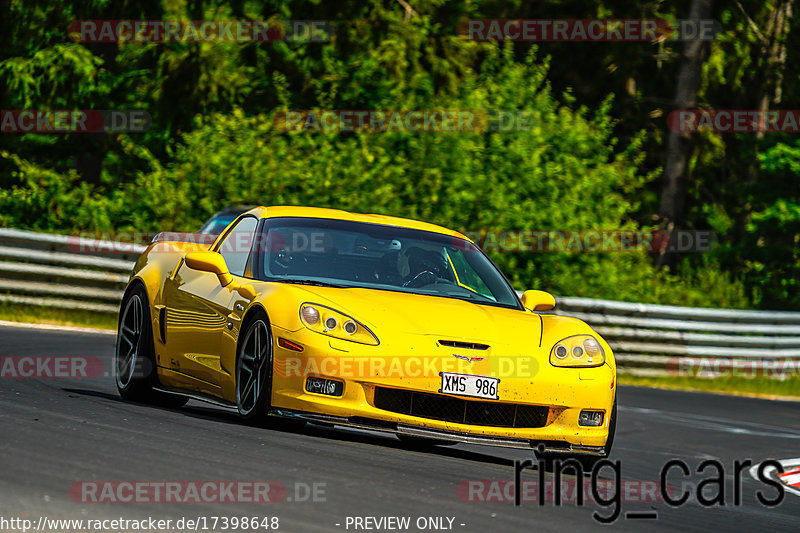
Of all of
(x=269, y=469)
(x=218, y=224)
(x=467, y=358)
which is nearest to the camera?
(x=269, y=469)

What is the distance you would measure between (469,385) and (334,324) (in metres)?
0.84

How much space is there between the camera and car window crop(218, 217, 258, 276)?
9522mm

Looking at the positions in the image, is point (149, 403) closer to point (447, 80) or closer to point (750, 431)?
point (750, 431)

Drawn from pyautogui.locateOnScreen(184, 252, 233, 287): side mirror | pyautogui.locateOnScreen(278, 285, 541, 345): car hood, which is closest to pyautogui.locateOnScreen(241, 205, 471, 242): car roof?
pyautogui.locateOnScreen(184, 252, 233, 287): side mirror

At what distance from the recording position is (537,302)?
377 inches

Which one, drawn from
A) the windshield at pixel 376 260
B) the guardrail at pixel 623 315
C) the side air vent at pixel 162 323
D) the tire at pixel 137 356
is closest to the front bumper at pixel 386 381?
the windshield at pixel 376 260

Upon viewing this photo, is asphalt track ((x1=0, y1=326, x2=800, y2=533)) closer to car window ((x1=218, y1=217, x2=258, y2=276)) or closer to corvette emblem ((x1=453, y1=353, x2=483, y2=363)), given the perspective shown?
corvette emblem ((x1=453, y1=353, x2=483, y2=363))

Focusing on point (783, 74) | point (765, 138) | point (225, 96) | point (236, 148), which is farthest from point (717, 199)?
point (236, 148)

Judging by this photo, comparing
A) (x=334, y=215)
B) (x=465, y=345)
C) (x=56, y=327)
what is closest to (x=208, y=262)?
(x=334, y=215)

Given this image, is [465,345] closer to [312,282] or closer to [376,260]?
[312,282]

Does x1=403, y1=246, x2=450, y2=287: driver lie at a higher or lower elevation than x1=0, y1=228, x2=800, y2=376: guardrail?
higher

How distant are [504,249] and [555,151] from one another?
2398 mm

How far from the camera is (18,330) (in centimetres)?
1581

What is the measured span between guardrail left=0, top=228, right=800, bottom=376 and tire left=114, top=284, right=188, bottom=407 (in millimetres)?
8737
